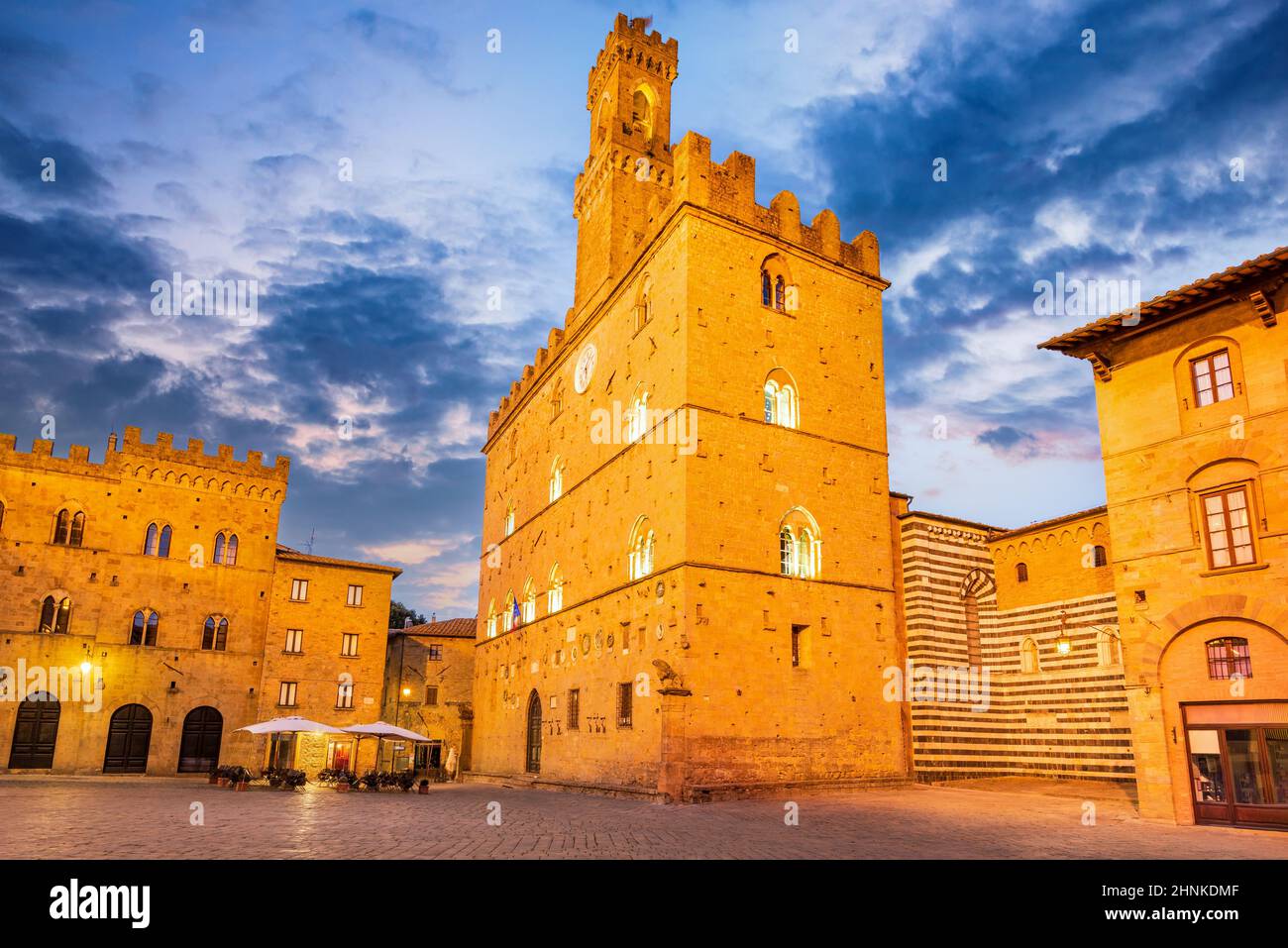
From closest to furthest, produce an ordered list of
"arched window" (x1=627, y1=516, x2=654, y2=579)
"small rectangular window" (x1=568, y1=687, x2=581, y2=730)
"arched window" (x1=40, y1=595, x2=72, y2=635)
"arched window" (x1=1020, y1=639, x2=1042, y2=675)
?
"arched window" (x1=627, y1=516, x2=654, y2=579) → "arched window" (x1=1020, y1=639, x2=1042, y2=675) → "small rectangular window" (x1=568, y1=687, x2=581, y2=730) → "arched window" (x1=40, y1=595, x2=72, y2=635)

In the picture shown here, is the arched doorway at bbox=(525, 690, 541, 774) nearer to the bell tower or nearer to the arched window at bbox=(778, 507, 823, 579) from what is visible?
the arched window at bbox=(778, 507, 823, 579)

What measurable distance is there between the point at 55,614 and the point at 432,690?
659 inches

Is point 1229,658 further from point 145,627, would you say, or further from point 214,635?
point 145,627

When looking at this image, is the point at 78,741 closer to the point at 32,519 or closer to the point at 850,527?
the point at 32,519

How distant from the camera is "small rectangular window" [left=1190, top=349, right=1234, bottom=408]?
55.2ft

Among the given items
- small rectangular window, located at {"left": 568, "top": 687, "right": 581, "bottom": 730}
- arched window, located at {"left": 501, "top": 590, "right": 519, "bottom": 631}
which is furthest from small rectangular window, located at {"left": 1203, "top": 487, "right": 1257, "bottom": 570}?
arched window, located at {"left": 501, "top": 590, "right": 519, "bottom": 631}

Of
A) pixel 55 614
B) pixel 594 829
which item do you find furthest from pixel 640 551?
pixel 55 614

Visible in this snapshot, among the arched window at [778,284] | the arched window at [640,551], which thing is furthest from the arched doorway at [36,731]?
the arched window at [778,284]

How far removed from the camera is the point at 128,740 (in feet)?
115

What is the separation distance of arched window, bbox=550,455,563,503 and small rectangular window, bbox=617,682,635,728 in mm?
Result: 10600

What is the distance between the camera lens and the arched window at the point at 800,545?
2497 cm

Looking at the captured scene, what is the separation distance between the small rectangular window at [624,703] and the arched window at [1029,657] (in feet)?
43.1

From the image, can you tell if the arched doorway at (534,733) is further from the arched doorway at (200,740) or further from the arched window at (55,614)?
the arched window at (55,614)

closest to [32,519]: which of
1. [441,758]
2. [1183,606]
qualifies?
[441,758]
